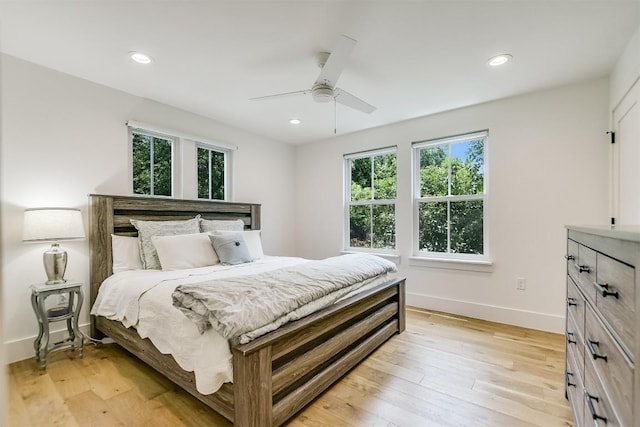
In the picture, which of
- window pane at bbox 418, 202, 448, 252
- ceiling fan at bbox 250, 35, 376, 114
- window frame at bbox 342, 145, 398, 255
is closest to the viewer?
ceiling fan at bbox 250, 35, 376, 114

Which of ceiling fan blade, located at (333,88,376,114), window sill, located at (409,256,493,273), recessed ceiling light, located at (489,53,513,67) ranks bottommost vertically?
window sill, located at (409,256,493,273)

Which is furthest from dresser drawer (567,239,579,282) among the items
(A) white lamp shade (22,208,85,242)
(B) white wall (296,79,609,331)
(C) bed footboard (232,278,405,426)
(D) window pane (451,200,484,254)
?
(A) white lamp shade (22,208,85,242)

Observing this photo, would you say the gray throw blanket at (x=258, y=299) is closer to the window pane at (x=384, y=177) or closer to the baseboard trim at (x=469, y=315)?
the baseboard trim at (x=469, y=315)

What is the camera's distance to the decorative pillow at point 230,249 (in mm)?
2893

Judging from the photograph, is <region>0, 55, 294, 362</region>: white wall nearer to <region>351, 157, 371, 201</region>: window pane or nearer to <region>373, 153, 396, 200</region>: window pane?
<region>351, 157, 371, 201</region>: window pane

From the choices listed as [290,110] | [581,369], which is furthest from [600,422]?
[290,110]

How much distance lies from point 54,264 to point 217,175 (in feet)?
6.35

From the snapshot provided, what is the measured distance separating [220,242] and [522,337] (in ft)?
9.86

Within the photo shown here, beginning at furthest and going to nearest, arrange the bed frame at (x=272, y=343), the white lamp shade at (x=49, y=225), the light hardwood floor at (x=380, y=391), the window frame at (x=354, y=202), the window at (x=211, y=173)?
the window frame at (x=354, y=202) → the window at (x=211, y=173) → the white lamp shade at (x=49, y=225) → the light hardwood floor at (x=380, y=391) → the bed frame at (x=272, y=343)

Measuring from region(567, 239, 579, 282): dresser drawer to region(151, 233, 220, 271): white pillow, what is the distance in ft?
8.99

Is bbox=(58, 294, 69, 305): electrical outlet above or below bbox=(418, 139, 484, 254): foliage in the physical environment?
below

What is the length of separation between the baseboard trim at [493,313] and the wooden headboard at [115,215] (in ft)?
9.45

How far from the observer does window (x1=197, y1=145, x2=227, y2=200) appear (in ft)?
12.1

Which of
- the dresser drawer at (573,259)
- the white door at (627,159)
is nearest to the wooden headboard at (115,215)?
the dresser drawer at (573,259)
